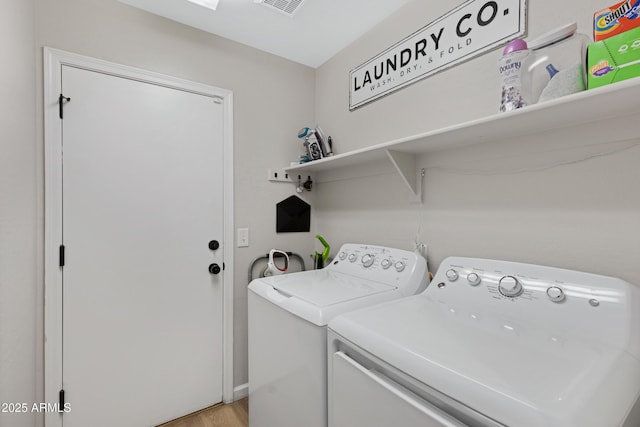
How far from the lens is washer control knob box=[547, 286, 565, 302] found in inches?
35.1

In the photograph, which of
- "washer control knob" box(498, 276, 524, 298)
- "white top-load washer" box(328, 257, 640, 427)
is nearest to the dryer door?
"white top-load washer" box(328, 257, 640, 427)

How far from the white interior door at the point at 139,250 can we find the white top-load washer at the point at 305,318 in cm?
53

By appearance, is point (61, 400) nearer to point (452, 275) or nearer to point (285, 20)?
point (452, 275)

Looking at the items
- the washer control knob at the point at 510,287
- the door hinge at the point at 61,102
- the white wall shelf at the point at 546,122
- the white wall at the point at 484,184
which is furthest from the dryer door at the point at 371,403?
the door hinge at the point at 61,102

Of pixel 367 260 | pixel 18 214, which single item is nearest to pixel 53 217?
pixel 18 214

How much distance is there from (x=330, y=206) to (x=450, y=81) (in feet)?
3.72

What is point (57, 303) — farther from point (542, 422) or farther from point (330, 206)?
point (542, 422)

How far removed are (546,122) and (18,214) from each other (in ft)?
6.52

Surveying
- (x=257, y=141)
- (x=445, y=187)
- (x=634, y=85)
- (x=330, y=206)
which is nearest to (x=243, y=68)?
(x=257, y=141)

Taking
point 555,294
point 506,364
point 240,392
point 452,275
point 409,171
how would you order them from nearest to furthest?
point 506,364 → point 555,294 → point 452,275 → point 409,171 → point 240,392

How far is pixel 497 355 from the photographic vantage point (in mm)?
691

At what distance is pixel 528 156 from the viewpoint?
1.14m

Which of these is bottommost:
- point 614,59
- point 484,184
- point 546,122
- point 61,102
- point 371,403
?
point 371,403

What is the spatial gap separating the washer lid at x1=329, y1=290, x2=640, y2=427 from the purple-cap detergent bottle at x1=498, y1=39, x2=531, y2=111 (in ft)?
2.45
